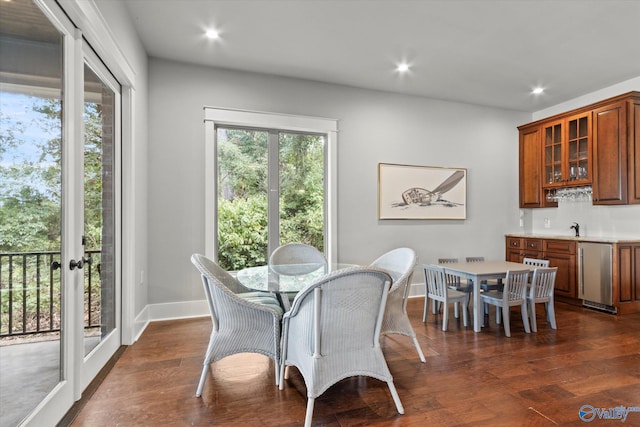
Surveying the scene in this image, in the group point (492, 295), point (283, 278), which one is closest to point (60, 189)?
point (283, 278)

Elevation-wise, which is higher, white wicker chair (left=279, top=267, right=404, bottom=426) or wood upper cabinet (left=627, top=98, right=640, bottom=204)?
wood upper cabinet (left=627, top=98, right=640, bottom=204)

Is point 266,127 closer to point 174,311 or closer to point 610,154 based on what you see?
point 174,311

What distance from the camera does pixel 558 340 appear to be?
320cm

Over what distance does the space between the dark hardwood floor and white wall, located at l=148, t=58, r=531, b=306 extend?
126 cm

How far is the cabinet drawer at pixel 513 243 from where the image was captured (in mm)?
5270

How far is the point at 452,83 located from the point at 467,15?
159 centimetres

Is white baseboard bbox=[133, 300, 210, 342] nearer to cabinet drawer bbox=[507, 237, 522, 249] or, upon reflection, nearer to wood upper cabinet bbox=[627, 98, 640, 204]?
cabinet drawer bbox=[507, 237, 522, 249]

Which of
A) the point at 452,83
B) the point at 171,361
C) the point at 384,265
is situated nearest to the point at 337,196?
the point at 384,265

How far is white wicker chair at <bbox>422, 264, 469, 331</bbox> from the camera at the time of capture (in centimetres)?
346

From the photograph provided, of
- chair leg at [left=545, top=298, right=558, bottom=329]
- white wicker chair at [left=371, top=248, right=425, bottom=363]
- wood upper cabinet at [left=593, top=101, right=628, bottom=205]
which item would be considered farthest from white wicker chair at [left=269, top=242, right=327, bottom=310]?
wood upper cabinet at [left=593, top=101, right=628, bottom=205]

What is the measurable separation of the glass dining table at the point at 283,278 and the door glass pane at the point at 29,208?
3.66 ft

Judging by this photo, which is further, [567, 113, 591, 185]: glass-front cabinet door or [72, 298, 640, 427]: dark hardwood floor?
[567, 113, 591, 185]: glass-front cabinet door

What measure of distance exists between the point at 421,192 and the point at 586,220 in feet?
7.58

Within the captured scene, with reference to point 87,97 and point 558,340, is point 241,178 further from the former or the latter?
point 558,340
